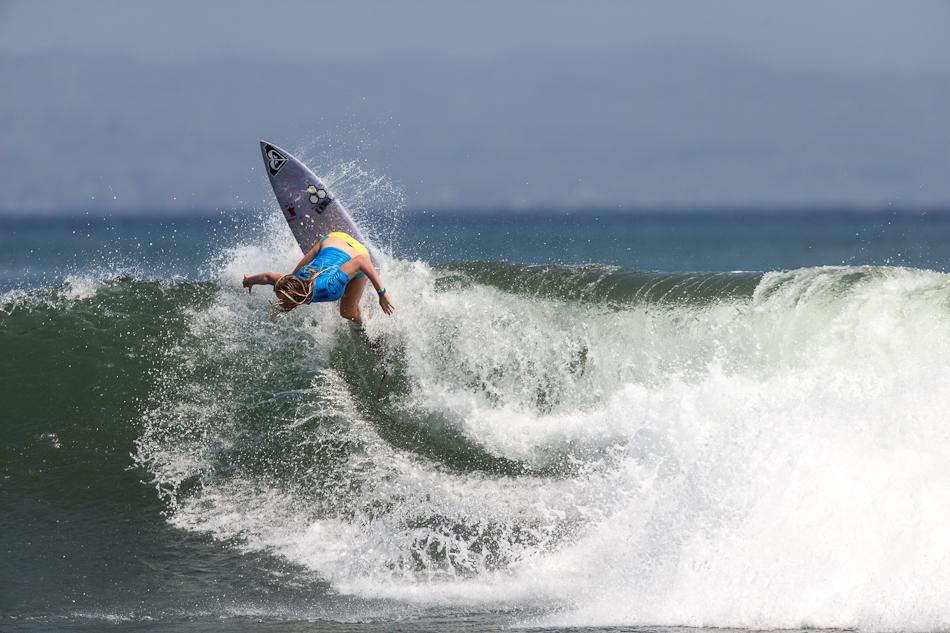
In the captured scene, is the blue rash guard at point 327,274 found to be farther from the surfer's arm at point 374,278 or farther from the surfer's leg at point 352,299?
the surfer's leg at point 352,299

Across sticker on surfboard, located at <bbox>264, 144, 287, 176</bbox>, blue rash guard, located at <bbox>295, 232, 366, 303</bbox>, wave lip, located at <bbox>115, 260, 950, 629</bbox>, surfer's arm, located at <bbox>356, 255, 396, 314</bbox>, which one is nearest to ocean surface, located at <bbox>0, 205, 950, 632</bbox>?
wave lip, located at <bbox>115, 260, 950, 629</bbox>

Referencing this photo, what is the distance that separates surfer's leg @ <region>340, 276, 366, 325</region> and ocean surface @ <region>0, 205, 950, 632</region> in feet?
1.41

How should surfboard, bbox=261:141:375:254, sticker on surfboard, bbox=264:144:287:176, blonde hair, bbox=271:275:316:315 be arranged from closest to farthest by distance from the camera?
blonde hair, bbox=271:275:316:315 → surfboard, bbox=261:141:375:254 → sticker on surfboard, bbox=264:144:287:176

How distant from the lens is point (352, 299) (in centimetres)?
883

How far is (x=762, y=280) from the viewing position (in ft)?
29.9

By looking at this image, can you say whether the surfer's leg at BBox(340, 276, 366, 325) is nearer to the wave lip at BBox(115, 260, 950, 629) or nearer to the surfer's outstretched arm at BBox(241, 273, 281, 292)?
the wave lip at BBox(115, 260, 950, 629)

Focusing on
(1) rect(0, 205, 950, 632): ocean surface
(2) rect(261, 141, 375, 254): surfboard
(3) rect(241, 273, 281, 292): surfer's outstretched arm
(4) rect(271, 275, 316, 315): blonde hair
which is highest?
(2) rect(261, 141, 375, 254): surfboard

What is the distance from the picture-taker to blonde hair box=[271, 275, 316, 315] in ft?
24.6

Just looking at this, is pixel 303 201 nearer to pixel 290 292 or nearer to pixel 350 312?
pixel 350 312

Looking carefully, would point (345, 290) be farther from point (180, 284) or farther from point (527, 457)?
point (180, 284)

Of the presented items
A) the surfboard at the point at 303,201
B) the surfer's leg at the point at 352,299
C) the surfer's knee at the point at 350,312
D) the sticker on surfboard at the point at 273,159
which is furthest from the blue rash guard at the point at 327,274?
the sticker on surfboard at the point at 273,159

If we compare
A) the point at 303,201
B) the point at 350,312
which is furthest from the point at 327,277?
the point at 303,201

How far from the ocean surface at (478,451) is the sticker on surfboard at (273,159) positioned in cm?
58

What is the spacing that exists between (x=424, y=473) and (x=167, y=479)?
1994 millimetres
